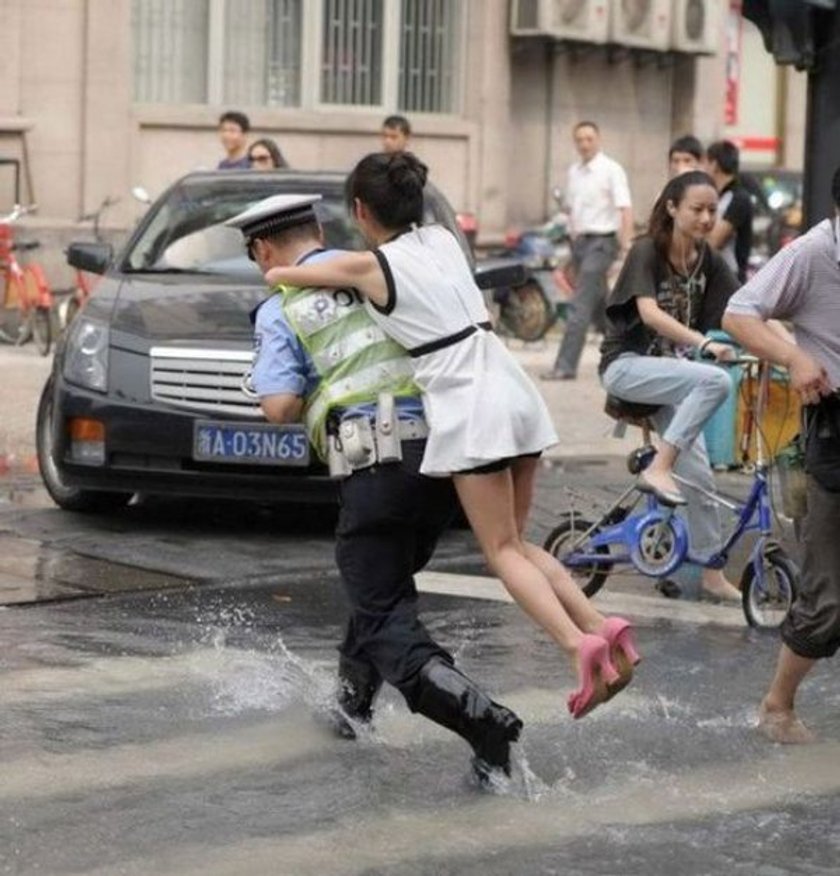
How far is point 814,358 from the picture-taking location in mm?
7531

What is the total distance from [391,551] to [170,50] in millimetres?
15754

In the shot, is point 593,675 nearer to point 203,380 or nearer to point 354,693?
point 354,693

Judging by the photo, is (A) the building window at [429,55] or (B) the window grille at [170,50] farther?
(A) the building window at [429,55]

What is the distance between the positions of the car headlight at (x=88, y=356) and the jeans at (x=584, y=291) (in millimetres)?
7542

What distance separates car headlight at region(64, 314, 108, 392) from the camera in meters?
11.4

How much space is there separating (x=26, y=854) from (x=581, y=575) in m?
4.43

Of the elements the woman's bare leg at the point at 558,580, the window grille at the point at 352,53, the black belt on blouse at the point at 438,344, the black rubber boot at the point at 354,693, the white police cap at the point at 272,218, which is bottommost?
the black rubber boot at the point at 354,693

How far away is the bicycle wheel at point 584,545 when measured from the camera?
33.4 feet

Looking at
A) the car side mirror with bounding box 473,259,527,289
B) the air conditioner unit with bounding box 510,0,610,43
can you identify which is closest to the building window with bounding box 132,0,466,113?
the air conditioner unit with bounding box 510,0,610,43

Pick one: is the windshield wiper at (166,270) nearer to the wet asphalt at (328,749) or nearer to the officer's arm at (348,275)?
the wet asphalt at (328,749)

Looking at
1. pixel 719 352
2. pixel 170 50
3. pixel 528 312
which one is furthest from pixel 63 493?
pixel 170 50

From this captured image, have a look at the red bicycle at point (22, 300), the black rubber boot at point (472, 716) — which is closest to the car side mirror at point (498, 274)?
the black rubber boot at point (472, 716)

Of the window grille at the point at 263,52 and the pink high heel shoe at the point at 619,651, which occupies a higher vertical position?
the window grille at the point at 263,52

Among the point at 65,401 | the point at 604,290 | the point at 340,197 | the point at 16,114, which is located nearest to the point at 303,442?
the point at 65,401
